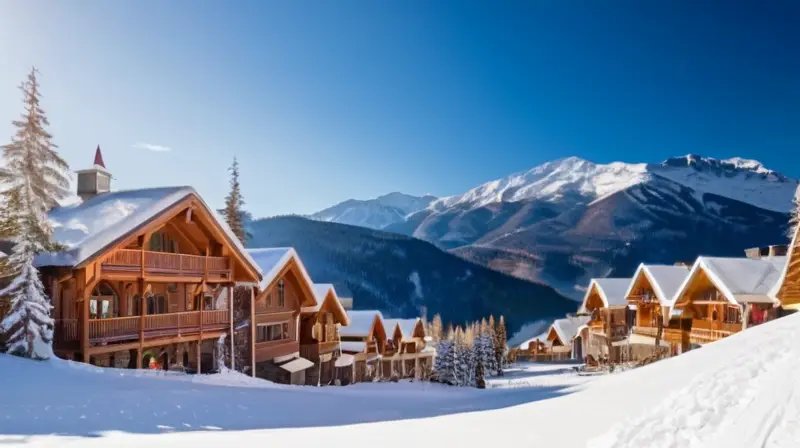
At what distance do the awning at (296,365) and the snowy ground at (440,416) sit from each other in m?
13.2

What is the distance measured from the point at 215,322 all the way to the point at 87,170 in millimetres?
9348

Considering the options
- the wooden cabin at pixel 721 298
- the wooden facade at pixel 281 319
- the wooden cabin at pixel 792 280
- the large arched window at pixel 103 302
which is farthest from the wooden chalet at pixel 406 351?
the wooden cabin at pixel 792 280

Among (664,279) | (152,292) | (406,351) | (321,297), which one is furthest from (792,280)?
(406,351)

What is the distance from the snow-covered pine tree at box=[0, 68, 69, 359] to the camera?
56.2 feet

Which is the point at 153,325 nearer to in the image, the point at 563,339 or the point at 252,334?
the point at 252,334

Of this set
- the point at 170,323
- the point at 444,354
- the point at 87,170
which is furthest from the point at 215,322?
the point at 444,354

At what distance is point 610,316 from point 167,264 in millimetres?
40571

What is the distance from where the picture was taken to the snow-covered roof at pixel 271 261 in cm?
2903

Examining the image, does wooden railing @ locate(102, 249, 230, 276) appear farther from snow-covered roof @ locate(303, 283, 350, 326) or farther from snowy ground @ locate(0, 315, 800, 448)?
snow-covered roof @ locate(303, 283, 350, 326)

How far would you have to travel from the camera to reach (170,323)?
23375 millimetres

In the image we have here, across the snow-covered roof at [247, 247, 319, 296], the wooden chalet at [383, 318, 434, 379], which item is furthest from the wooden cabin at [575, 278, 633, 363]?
the snow-covered roof at [247, 247, 319, 296]

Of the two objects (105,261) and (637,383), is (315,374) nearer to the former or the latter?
(105,261)

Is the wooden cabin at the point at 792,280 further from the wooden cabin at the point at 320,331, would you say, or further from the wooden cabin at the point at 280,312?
the wooden cabin at the point at 320,331

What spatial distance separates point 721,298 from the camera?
116ft
